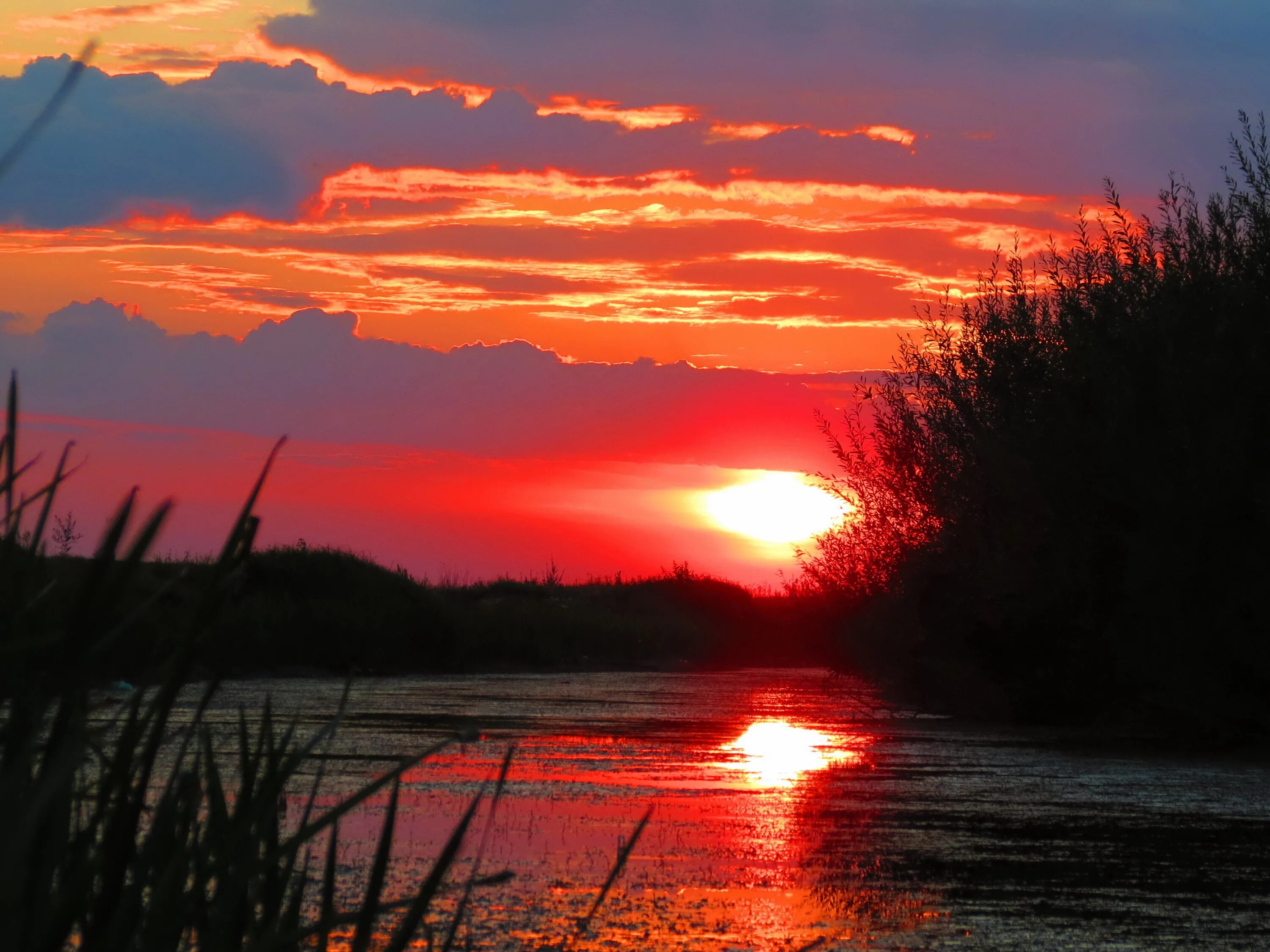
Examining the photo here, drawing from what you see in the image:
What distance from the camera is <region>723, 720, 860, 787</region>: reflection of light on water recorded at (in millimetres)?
10977

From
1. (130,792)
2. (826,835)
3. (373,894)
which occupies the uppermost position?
(130,792)

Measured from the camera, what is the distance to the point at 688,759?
11.8 meters

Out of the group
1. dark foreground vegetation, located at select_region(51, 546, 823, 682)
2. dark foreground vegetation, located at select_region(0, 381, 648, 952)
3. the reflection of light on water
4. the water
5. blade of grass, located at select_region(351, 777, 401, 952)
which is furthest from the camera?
dark foreground vegetation, located at select_region(51, 546, 823, 682)

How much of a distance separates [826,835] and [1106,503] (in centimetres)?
797

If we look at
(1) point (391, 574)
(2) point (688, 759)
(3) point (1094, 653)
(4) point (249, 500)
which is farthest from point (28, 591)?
(1) point (391, 574)

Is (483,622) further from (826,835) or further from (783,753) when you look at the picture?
(826,835)

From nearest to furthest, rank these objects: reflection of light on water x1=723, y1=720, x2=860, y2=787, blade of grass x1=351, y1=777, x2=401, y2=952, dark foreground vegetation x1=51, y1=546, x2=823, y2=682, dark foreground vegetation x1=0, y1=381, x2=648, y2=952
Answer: dark foreground vegetation x1=0, y1=381, x2=648, y2=952 < blade of grass x1=351, y1=777, x2=401, y2=952 < reflection of light on water x1=723, y1=720, x2=860, y2=787 < dark foreground vegetation x1=51, y1=546, x2=823, y2=682

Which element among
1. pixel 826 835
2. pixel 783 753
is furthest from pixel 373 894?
pixel 783 753

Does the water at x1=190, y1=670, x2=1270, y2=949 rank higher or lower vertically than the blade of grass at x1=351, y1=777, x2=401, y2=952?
lower

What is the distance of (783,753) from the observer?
41.7 feet

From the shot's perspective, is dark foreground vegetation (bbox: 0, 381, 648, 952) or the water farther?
the water

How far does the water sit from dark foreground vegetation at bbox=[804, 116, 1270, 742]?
123cm

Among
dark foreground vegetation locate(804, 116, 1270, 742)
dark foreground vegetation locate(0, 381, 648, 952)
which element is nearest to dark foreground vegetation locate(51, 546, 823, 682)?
dark foreground vegetation locate(804, 116, 1270, 742)

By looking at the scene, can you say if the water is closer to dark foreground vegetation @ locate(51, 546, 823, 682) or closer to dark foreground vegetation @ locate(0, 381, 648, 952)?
dark foreground vegetation @ locate(0, 381, 648, 952)
